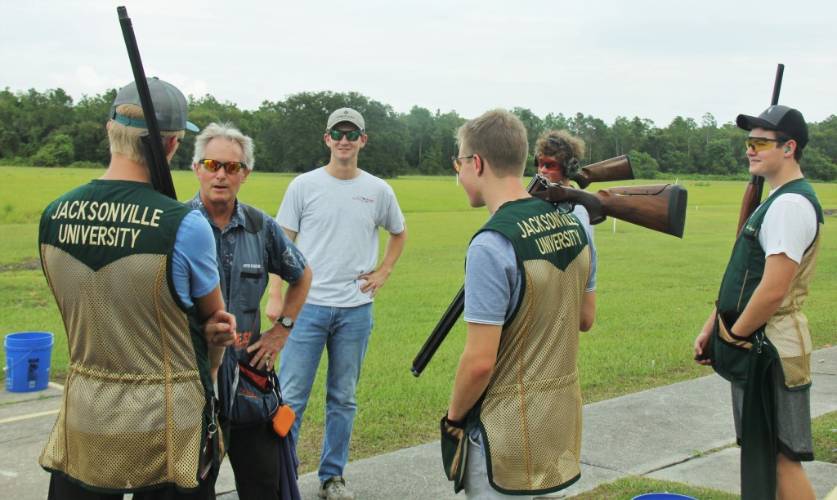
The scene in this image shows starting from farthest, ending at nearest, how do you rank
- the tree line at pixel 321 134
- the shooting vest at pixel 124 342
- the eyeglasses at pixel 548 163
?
the tree line at pixel 321 134, the eyeglasses at pixel 548 163, the shooting vest at pixel 124 342

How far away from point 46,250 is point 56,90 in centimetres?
7978

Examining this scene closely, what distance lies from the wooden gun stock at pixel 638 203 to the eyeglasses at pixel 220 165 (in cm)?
143

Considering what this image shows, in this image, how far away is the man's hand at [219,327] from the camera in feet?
9.82

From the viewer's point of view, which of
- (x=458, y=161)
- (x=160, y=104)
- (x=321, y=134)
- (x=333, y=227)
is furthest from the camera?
(x=321, y=134)

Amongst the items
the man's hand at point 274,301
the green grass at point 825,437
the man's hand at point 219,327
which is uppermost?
the man's hand at point 219,327

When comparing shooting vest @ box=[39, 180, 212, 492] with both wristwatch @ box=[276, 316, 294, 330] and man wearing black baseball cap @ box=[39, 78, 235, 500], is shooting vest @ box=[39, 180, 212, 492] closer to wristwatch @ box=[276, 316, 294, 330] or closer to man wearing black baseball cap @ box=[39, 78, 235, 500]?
man wearing black baseball cap @ box=[39, 78, 235, 500]

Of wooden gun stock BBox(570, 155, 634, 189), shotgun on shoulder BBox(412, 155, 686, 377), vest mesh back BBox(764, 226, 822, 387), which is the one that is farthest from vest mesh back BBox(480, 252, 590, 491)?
vest mesh back BBox(764, 226, 822, 387)

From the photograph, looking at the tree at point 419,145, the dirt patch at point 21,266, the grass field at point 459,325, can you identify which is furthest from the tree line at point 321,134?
the dirt patch at point 21,266

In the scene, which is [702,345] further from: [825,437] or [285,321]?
[285,321]

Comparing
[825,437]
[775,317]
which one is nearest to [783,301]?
[775,317]

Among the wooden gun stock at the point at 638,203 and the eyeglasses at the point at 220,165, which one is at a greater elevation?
the eyeglasses at the point at 220,165

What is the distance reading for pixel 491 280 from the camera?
287 centimetres

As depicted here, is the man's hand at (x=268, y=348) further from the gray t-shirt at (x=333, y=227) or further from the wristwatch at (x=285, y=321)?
the gray t-shirt at (x=333, y=227)

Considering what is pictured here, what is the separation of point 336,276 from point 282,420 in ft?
4.91
